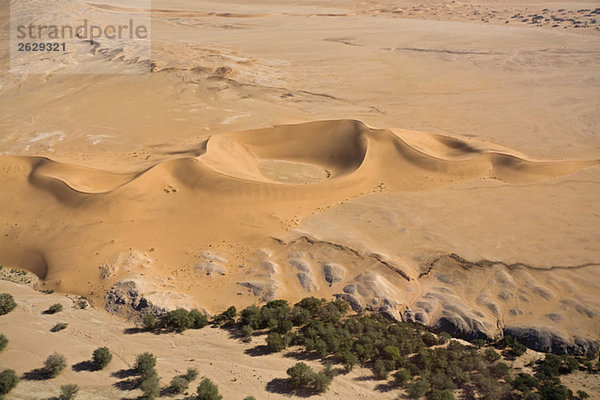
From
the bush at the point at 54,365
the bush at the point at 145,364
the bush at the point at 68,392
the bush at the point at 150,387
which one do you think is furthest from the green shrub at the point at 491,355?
the bush at the point at 54,365

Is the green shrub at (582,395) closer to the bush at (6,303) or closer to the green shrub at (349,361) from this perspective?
the green shrub at (349,361)

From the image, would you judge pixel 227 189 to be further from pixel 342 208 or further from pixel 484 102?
pixel 484 102

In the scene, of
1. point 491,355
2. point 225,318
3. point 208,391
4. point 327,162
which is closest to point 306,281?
point 225,318

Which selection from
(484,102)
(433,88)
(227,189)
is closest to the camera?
(227,189)

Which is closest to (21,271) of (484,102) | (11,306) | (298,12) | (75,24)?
(11,306)

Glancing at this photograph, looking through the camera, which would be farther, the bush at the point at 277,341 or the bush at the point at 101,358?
the bush at the point at 277,341

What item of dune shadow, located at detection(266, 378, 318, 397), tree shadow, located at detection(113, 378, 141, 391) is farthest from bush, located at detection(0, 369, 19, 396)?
dune shadow, located at detection(266, 378, 318, 397)

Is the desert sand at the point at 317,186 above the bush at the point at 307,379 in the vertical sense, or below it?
above
